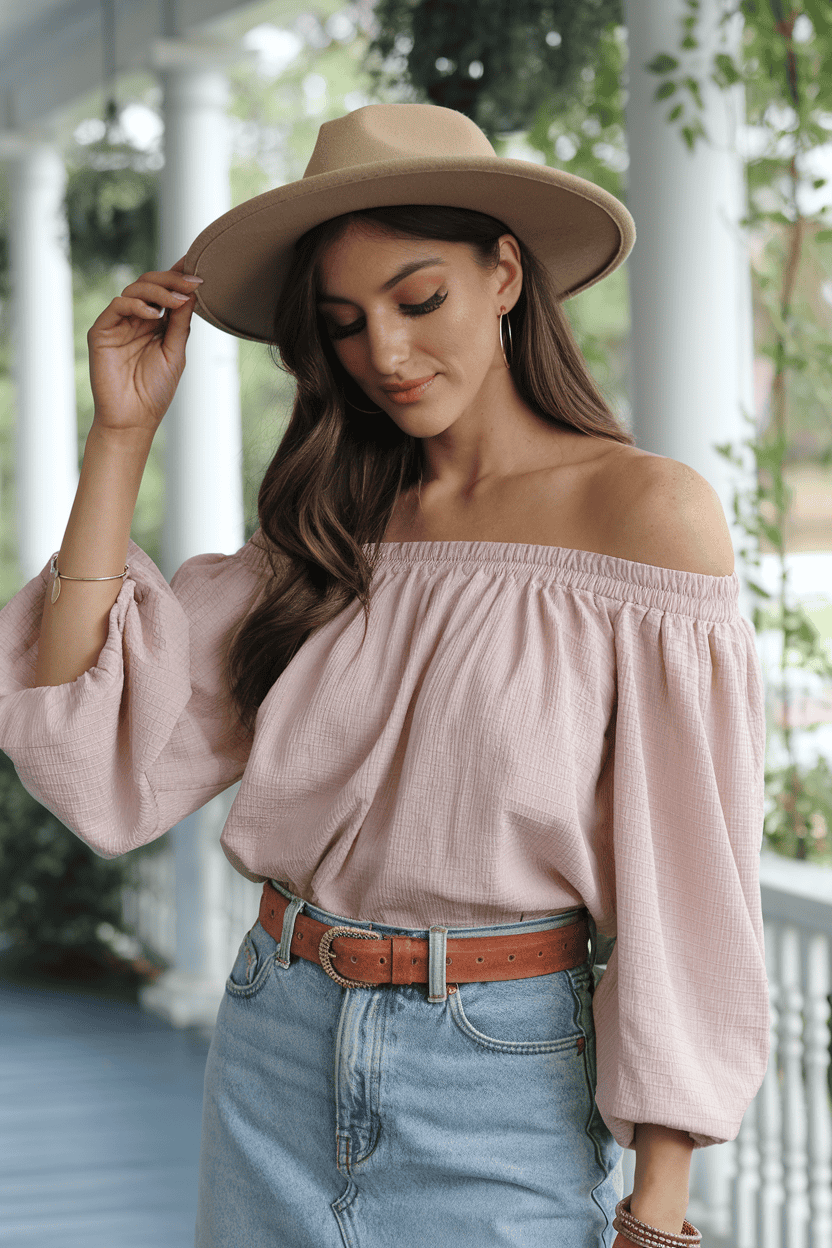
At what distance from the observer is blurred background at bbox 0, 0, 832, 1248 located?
2219 mm

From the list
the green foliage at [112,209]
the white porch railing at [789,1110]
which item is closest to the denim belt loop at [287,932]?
the white porch railing at [789,1110]

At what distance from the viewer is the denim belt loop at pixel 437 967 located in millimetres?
1153

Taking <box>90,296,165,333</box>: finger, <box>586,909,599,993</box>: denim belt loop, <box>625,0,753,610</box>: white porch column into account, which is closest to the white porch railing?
<box>625,0,753,610</box>: white porch column

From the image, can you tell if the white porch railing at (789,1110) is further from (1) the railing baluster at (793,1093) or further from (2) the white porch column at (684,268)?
(2) the white porch column at (684,268)

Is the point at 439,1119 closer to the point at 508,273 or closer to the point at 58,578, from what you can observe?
the point at 58,578

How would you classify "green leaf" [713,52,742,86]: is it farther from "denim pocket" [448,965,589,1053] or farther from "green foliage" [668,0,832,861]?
"denim pocket" [448,965,589,1053]

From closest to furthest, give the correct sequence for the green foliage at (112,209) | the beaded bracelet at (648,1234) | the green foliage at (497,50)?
the beaded bracelet at (648,1234), the green foliage at (497,50), the green foliage at (112,209)

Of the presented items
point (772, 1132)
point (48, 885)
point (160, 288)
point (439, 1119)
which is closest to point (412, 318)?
point (160, 288)

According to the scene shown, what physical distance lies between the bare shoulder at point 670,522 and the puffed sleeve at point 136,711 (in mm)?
481

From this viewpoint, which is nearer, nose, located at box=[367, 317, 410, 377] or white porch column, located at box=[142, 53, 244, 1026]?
nose, located at box=[367, 317, 410, 377]

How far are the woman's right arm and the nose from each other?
0.27 m

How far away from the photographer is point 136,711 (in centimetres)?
136

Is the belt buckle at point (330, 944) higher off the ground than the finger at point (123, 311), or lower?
lower

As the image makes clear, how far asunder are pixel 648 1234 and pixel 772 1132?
1.31 m
